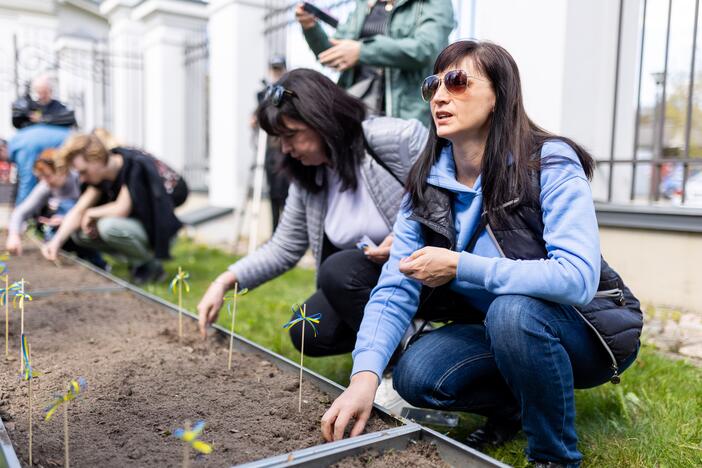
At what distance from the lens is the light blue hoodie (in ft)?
5.03

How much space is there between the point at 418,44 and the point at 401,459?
1894 millimetres

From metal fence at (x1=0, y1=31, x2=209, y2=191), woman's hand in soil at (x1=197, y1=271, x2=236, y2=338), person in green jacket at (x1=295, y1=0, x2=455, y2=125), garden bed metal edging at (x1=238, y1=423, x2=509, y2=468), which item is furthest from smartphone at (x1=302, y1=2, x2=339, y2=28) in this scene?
metal fence at (x1=0, y1=31, x2=209, y2=191)

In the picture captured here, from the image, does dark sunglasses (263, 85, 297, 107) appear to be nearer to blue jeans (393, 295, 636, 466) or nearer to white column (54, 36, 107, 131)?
blue jeans (393, 295, 636, 466)

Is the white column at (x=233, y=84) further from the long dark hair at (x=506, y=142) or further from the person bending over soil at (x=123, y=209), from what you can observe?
the long dark hair at (x=506, y=142)

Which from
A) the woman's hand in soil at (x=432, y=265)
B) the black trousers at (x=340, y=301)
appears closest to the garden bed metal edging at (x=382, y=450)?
the woman's hand in soil at (x=432, y=265)

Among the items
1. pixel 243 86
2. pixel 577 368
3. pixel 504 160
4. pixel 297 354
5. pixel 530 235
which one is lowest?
pixel 297 354

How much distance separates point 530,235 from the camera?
1.69 metres

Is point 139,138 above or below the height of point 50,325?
above

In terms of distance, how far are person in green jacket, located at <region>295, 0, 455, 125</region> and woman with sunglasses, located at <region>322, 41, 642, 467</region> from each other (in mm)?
979

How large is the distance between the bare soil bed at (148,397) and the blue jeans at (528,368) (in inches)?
10.0

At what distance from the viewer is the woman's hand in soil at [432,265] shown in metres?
1.63

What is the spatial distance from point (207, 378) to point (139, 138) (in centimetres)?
920

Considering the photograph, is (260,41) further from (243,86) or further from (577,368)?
(577,368)

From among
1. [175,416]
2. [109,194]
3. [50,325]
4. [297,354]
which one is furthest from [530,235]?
[109,194]
